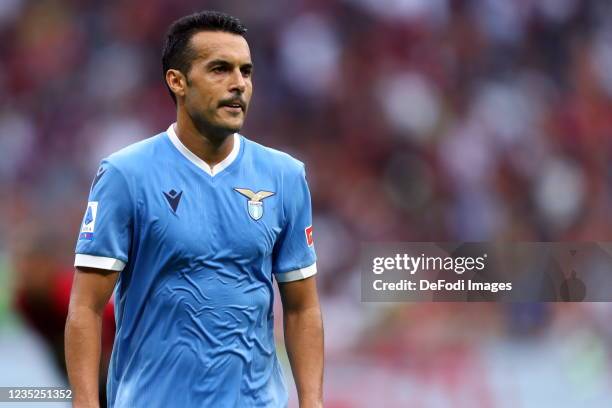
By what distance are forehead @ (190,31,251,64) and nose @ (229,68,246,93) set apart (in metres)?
0.04

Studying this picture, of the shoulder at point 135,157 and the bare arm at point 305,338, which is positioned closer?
the shoulder at point 135,157

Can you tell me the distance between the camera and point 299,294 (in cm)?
315

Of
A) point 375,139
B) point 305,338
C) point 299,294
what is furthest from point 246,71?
point 375,139

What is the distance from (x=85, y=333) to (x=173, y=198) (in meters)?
0.40

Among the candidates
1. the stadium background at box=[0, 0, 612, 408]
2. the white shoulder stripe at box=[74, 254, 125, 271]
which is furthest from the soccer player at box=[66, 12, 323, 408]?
the stadium background at box=[0, 0, 612, 408]

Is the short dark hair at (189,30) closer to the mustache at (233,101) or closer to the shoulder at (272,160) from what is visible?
the mustache at (233,101)

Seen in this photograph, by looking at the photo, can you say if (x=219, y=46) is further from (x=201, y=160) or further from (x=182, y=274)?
(x=182, y=274)

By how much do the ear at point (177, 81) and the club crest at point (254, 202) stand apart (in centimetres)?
31

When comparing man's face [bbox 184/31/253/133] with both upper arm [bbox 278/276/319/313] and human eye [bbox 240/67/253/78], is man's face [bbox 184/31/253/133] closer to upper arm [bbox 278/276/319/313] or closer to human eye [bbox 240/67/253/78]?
human eye [bbox 240/67/253/78]

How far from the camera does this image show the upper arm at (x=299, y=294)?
315cm

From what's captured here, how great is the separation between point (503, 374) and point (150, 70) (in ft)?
7.47

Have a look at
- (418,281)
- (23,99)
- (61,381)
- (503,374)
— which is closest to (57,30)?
(23,99)

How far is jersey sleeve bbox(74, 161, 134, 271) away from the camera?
9.42ft

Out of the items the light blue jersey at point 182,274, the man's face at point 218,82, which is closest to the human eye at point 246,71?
the man's face at point 218,82
